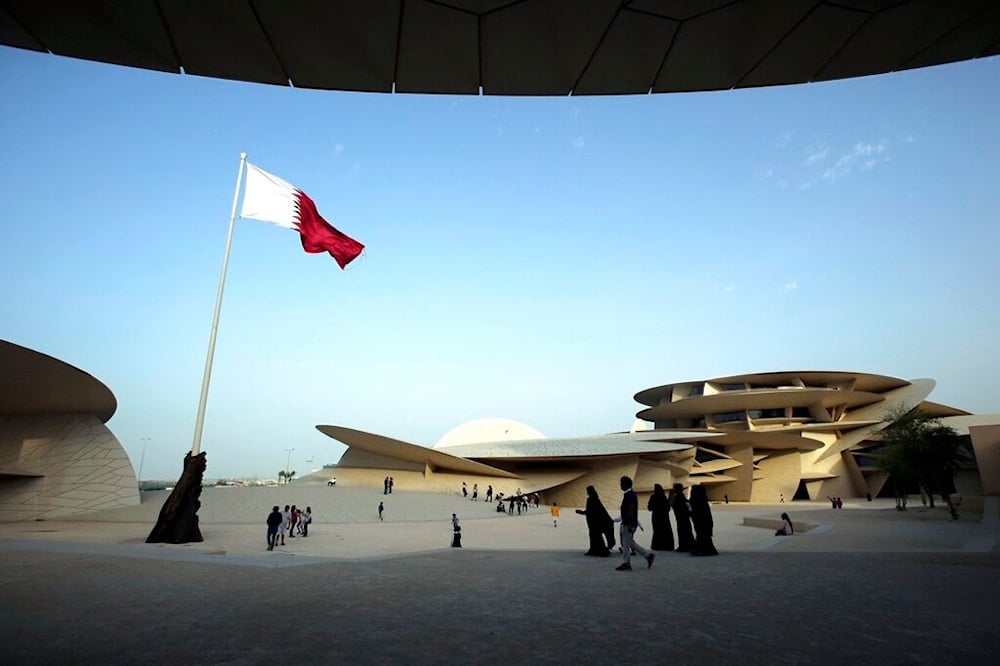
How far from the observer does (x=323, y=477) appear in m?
44.4

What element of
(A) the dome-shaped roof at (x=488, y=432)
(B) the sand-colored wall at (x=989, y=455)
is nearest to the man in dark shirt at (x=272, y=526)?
(B) the sand-colored wall at (x=989, y=455)

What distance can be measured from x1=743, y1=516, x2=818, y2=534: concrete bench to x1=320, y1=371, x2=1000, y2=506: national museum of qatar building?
22216 millimetres

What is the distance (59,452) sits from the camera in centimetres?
2533

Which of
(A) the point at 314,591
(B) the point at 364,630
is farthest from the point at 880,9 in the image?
(A) the point at 314,591

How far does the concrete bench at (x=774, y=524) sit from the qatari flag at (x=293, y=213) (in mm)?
17950

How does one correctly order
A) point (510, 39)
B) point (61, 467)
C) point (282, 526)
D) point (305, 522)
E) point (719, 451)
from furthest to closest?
point (719, 451)
point (61, 467)
point (282, 526)
point (305, 522)
point (510, 39)

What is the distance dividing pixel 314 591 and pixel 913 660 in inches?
230

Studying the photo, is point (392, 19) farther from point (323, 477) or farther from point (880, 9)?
point (323, 477)

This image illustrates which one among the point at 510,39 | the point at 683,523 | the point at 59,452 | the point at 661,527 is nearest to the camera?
the point at 510,39

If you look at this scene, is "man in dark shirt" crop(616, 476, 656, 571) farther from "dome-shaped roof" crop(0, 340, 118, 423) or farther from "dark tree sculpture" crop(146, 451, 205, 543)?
"dome-shaped roof" crop(0, 340, 118, 423)

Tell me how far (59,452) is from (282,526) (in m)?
15.6

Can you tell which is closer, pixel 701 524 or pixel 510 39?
pixel 510 39

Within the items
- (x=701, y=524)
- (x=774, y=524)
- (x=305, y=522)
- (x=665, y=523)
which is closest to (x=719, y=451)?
(x=774, y=524)

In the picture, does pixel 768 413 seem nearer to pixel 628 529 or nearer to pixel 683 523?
pixel 683 523
